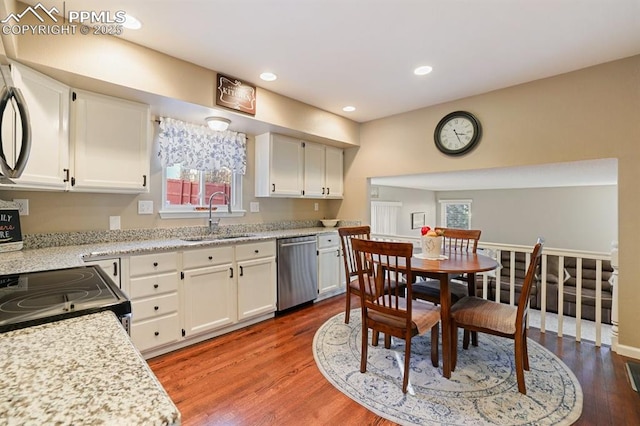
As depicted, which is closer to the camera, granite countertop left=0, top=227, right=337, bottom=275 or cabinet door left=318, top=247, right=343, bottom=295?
granite countertop left=0, top=227, right=337, bottom=275

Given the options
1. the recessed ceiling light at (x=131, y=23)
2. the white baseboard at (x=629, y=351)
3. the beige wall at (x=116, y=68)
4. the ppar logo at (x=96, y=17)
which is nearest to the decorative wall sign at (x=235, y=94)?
the beige wall at (x=116, y=68)

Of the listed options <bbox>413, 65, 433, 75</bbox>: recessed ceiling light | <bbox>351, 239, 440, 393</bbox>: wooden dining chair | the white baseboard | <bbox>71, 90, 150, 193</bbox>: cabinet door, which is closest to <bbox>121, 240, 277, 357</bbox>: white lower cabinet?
<bbox>71, 90, 150, 193</bbox>: cabinet door

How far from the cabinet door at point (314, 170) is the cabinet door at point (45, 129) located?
2.43 meters

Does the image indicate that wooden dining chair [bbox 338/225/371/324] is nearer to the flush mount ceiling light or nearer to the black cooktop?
the flush mount ceiling light

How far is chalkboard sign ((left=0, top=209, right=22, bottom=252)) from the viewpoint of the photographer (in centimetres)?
201

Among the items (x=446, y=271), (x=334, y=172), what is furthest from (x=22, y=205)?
(x=334, y=172)

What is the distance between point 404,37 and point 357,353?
2.48 metres

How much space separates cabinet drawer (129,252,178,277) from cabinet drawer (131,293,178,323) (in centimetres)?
22

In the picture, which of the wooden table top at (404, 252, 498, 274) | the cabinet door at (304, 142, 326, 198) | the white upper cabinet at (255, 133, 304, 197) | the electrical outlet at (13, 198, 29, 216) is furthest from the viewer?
the cabinet door at (304, 142, 326, 198)

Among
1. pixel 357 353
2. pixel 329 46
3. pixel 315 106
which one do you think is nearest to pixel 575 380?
pixel 357 353

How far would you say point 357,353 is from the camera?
2.44 m

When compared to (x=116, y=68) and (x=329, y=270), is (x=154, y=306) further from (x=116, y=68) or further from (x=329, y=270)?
(x=329, y=270)

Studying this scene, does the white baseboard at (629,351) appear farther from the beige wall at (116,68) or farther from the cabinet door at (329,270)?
the beige wall at (116,68)

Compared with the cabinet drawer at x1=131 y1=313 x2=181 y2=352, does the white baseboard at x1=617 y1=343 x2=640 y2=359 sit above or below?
below
